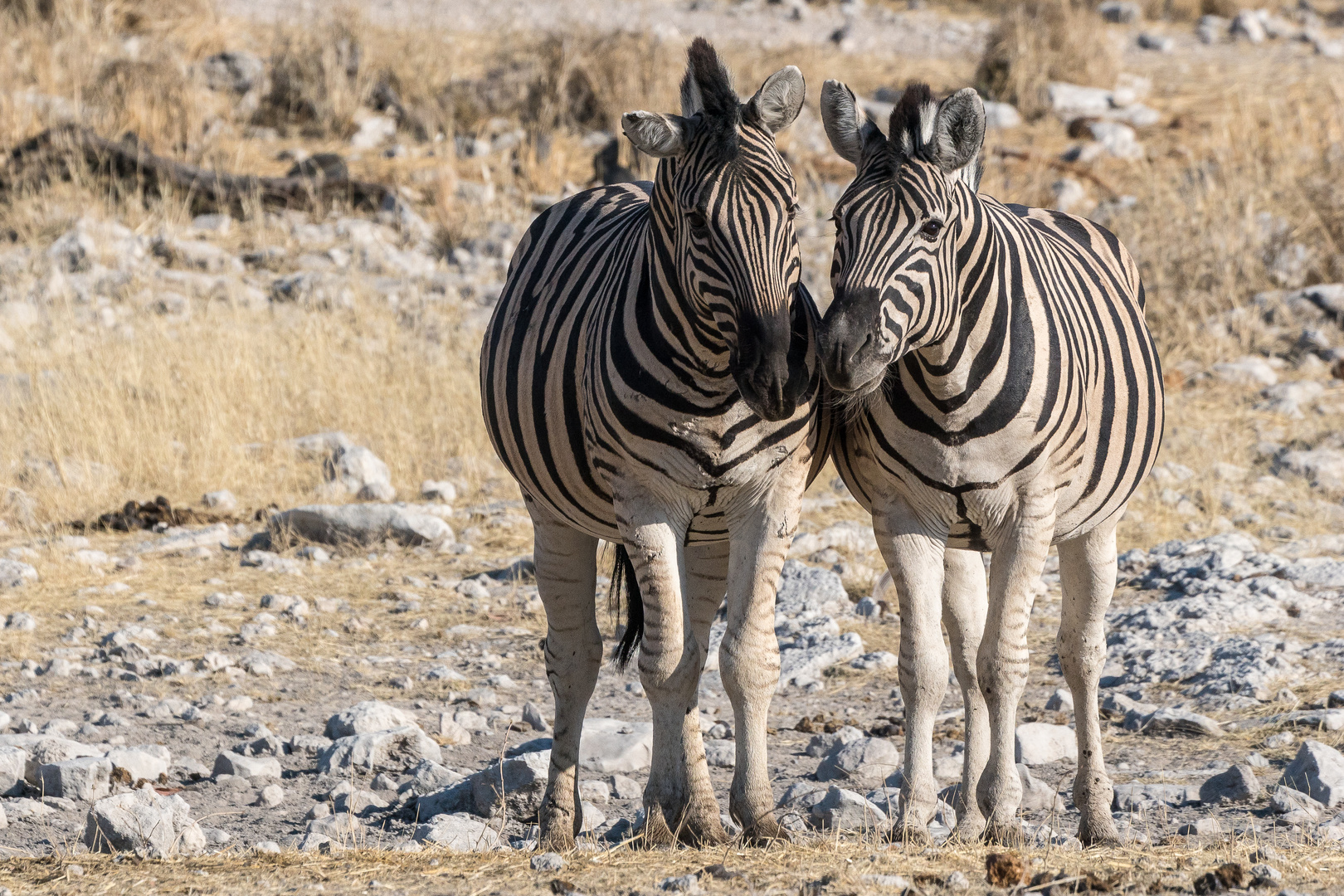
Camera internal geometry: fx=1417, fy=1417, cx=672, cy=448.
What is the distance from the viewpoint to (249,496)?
8602mm

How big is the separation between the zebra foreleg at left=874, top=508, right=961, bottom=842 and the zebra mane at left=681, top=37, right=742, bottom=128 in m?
1.19

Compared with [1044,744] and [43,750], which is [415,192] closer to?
[43,750]

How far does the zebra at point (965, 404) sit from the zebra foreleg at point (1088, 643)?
0.08 ft

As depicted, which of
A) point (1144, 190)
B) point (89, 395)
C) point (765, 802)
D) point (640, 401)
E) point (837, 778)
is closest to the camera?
point (640, 401)

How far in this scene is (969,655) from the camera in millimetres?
4418

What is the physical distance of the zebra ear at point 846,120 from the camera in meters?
3.90

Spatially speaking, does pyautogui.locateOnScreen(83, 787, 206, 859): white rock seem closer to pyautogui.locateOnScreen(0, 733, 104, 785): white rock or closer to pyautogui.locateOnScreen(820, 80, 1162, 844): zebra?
pyautogui.locateOnScreen(0, 733, 104, 785): white rock

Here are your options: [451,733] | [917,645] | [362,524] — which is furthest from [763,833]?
[362,524]

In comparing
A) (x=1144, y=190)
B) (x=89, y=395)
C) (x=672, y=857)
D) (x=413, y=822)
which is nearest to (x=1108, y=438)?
(x=672, y=857)

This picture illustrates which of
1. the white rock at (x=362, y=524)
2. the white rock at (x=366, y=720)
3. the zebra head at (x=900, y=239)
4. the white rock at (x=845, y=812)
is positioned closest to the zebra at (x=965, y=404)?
the zebra head at (x=900, y=239)

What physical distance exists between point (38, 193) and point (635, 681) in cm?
918

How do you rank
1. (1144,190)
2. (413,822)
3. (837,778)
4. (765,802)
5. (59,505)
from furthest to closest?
(1144,190)
(59,505)
(837,778)
(413,822)
(765,802)

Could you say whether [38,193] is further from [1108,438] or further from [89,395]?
[1108,438]

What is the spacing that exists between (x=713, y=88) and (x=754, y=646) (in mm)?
1537
